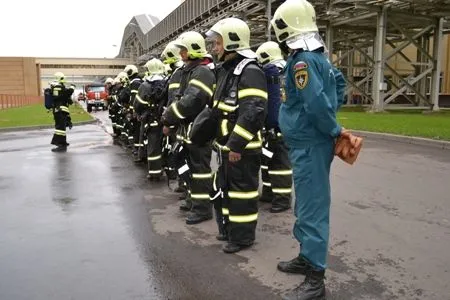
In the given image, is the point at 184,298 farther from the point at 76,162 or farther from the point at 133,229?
the point at 76,162

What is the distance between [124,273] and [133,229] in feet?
4.25

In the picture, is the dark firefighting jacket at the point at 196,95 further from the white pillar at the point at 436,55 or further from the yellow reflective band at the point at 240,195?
the white pillar at the point at 436,55

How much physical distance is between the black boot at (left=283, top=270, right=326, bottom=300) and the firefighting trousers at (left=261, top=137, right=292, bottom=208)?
2.52 metres

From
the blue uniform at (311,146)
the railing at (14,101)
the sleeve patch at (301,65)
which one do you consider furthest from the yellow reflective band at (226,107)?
the railing at (14,101)

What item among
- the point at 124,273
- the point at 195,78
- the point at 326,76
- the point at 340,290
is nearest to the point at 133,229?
the point at 124,273

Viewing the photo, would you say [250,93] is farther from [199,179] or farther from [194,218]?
[194,218]

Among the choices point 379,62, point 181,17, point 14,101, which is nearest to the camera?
point 379,62

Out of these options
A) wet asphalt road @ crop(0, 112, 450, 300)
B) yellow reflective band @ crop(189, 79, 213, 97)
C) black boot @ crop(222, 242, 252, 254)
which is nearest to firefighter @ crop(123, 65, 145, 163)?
wet asphalt road @ crop(0, 112, 450, 300)

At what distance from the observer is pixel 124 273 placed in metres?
3.93

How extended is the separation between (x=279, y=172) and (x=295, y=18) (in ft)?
9.70

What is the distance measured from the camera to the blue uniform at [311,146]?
10.6 ft

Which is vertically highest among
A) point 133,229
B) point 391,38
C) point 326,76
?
point 391,38

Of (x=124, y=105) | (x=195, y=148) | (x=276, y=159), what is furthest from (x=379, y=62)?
(x=195, y=148)

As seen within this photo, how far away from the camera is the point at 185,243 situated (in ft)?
15.4
